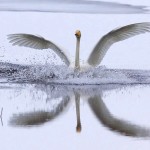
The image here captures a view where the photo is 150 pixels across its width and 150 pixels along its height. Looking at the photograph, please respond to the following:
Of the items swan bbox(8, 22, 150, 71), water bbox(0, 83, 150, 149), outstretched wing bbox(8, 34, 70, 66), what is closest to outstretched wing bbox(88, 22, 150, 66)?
swan bbox(8, 22, 150, 71)

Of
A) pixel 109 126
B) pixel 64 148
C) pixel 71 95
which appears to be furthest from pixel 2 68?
pixel 64 148

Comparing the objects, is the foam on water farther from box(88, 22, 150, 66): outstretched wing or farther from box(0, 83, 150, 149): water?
box(0, 83, 150, 149): water

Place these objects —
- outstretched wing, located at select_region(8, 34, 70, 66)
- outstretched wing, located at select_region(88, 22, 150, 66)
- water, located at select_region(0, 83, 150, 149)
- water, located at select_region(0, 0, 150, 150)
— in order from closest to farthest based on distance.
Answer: water, located at select_region(0, 83, 150, 149)
water, located at select_region(0, 0, 150, 150)
outstretched wing, located at select_region(88, 22, 150, 66)
outstretched wing, located at select_region(8, 34, 70, 66)

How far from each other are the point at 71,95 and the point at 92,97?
0.36 meters

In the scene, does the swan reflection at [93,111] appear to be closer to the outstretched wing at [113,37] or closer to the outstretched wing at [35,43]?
the outstretched wing at [113,37]

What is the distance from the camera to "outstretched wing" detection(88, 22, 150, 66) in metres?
14.6

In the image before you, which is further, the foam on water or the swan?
the swan

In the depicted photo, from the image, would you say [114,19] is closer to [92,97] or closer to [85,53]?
[85,53]

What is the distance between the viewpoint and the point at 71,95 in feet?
40.4

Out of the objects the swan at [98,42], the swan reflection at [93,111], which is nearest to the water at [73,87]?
the swan reflection at [93,111]

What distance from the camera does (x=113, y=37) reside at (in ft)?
48.6

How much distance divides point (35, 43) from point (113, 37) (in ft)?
4.44

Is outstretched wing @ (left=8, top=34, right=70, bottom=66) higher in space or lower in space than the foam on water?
higher

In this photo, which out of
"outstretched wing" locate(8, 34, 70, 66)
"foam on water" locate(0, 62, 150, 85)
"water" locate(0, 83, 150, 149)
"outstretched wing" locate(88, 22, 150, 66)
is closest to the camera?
"water" locate(0, 83, 150, 149)
